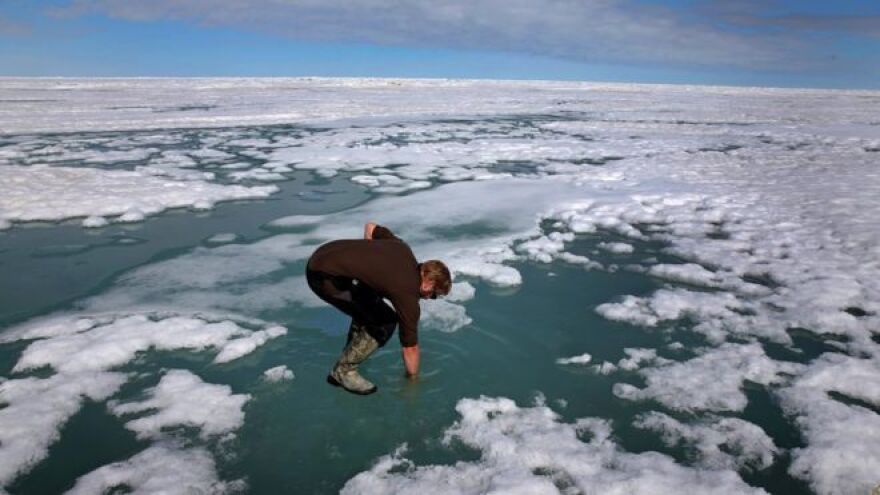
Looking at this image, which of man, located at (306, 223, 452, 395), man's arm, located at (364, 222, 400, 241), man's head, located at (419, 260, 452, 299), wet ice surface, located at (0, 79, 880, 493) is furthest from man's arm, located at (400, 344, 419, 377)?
man's arm, located at (364, 222, 400, 241)

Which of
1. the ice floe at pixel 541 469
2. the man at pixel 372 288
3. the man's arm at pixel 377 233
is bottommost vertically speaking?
the ice floe at pixel 541 469

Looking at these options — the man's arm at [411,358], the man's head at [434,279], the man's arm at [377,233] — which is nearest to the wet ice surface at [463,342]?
the man's arm at [411,358]

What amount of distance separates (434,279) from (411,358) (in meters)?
0.59

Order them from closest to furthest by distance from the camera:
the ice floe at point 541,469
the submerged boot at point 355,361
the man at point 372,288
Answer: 1. the ice floe at point 541,469
2. the man at point 372,288
3. the submerged boot at point 355,361

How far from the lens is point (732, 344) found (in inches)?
169

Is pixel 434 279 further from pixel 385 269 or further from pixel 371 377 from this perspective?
pixel 371 377

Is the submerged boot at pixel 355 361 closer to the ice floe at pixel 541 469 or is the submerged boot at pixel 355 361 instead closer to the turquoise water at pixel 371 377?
the turquoise water at pixel 371 377

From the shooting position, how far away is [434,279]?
10.2 feet

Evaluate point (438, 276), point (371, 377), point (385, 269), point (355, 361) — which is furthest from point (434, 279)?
point (371, 377)

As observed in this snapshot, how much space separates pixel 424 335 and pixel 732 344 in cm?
235

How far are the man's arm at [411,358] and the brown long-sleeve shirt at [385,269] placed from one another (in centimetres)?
9

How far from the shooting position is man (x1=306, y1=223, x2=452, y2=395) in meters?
3.11

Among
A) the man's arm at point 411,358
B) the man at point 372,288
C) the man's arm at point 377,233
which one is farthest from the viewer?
the man's arm at point 377,233

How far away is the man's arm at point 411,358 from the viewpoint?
3.33m
